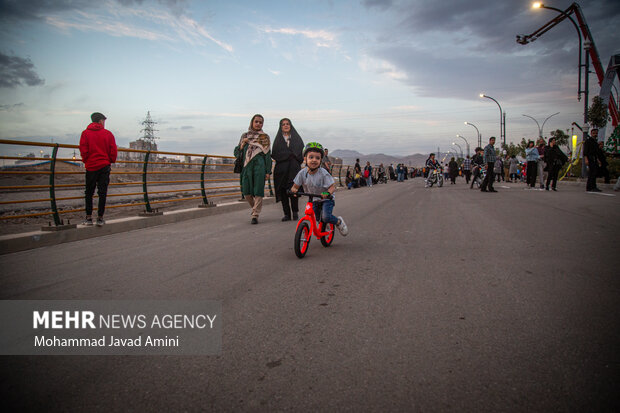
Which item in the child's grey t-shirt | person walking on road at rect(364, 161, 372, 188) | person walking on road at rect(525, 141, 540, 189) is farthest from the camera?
person walking on road at rect(364, 161, 372, 188)

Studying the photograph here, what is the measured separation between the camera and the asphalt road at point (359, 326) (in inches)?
78.5

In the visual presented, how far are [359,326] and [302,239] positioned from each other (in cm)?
237

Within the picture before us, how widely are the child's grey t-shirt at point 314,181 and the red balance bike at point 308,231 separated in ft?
0.65

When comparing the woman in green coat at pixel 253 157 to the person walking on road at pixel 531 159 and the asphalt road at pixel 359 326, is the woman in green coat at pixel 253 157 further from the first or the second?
the person walking on road at pixel 531 159

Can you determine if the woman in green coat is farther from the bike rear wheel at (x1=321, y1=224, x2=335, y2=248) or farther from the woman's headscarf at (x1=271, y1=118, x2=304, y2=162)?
the bike rear wheel at (x1=321, y1=224, x2=335, y2=248)

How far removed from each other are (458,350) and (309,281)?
180 cm

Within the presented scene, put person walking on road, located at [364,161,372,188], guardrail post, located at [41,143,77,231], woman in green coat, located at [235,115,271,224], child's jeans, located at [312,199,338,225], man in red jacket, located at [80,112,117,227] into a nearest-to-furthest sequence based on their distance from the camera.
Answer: child's jeans, located at [312,199,338,225], guardrail post, located at [41,143,77,231], man in red jacket, located at [80,112,117,227], woman in green coat, located at [235,115,271,224], person walking on road, located at [364,161,372,188]

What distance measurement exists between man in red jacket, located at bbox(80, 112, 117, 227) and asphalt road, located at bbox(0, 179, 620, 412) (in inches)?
65.9

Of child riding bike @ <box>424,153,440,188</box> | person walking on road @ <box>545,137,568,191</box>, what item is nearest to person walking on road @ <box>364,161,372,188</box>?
child riding bike @ <box>424,153,440,188</box>

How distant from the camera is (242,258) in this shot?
199 inches

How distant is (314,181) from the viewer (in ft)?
19.2

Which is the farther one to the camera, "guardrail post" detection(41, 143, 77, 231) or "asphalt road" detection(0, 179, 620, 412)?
"guardrail post" detection(41, 143, 77, 231)

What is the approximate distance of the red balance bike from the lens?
4977mm

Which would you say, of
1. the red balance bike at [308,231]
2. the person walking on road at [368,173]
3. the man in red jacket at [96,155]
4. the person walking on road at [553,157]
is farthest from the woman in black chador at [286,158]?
the person walking on road at [368,173]
